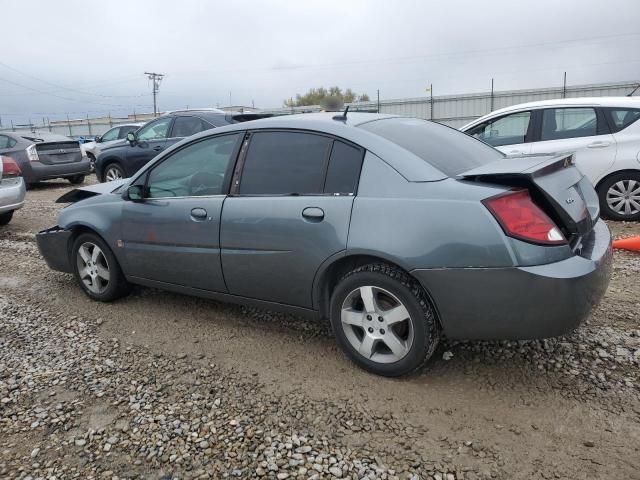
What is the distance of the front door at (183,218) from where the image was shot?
137 inches

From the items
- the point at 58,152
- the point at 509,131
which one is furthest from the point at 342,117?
the point at 58,152

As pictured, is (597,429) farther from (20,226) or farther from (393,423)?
(20,226)

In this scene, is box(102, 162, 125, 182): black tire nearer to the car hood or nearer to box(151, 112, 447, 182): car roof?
the car hood

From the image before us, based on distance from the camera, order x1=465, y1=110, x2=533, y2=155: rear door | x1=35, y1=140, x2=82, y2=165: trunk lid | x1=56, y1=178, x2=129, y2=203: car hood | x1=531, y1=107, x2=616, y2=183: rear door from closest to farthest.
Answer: x1=56, y1=178, x2=129, y2=203: car hood → x1=531, y1=107, x2=616, y2=183: rear door → x1=465, y1=110, x2=533, y2=155: rear door → x1=35, y1=140, x2=82, y2=165: trunk lid

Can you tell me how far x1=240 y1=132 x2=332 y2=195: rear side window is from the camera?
3.09m

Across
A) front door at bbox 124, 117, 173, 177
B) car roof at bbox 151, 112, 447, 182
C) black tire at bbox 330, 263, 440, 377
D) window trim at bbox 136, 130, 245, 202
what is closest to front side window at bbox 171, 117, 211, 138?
front door at bbox 124, 117, 173, 177

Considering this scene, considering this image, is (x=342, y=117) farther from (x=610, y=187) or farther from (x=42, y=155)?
(x=42, y=155)

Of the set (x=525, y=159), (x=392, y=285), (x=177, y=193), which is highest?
(x=525, y=159)

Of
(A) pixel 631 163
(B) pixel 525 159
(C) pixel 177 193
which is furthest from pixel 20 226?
(A) pixel 631 163

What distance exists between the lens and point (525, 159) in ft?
10.0

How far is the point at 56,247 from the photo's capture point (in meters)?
4.53

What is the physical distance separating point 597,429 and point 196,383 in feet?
7.07

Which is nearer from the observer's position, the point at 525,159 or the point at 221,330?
the point at 525,159

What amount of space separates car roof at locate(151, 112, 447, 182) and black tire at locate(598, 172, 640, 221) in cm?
415
